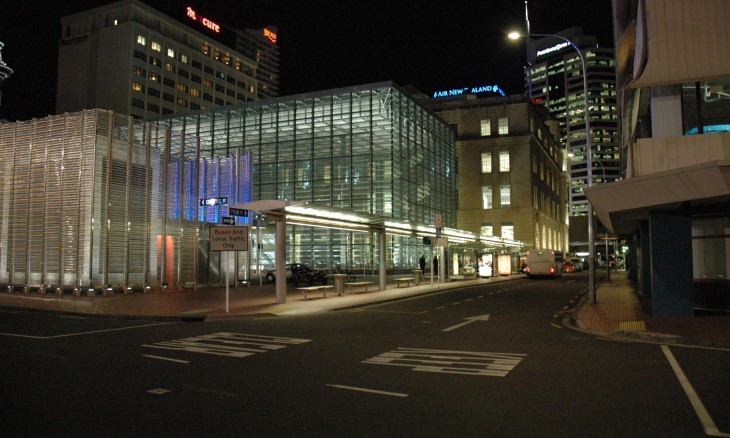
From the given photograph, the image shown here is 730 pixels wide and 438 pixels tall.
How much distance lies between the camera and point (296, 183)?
5294 cm

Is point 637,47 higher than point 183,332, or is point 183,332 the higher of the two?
point 637,47

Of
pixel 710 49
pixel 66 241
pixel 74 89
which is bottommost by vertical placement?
pixel 66 241

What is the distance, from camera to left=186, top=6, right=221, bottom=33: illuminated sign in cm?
11706

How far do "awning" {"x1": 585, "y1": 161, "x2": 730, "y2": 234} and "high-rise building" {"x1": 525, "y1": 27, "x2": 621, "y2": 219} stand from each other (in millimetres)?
155591

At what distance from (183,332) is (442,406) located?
8.72 metres

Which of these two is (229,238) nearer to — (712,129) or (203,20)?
(712,129)

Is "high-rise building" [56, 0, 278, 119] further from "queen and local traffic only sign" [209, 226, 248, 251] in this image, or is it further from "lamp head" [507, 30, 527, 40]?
"lamp head" [507, 30, 527, 40]

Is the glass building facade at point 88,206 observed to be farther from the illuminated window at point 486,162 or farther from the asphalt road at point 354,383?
the illuminated window at point 486,162

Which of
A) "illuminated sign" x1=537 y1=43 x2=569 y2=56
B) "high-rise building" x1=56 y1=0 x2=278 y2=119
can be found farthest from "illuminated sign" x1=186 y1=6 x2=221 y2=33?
"illuminated sign" x1=537 y1=43 x2=569 y2=56

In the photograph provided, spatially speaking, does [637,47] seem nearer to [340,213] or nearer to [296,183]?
[340,213]

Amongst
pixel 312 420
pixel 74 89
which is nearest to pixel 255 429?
pixel 312 420

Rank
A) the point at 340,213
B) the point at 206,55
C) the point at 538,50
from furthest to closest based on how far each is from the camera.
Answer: the point at 538,50 → the point at 206,55 → the point at 340,213

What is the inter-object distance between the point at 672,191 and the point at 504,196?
6100 cm

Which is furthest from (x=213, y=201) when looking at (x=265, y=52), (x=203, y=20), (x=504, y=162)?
(x=265, y=52)
